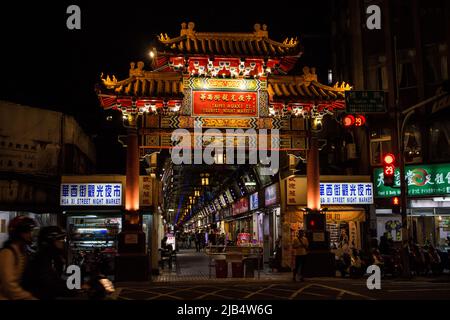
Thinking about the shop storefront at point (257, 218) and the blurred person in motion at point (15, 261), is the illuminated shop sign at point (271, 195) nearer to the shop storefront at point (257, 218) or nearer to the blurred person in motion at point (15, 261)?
the shop storefront at point (257, 218)

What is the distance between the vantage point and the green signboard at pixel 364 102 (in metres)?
20.2

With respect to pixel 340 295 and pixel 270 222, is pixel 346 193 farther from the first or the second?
pixel 340 295

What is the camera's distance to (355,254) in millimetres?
19875

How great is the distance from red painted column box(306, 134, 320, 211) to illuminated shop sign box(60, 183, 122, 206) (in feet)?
28.6

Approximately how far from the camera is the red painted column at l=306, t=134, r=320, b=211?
2059 cm

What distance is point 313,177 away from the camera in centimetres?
2075

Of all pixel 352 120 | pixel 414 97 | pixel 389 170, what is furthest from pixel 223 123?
pixel 414 97

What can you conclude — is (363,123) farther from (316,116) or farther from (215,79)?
(215,79)

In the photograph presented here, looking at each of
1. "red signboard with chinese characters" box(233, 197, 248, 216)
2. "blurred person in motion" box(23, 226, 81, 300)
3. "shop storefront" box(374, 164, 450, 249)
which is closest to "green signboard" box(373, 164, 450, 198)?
"shop storefront" box(374, 164, 450, 249)
